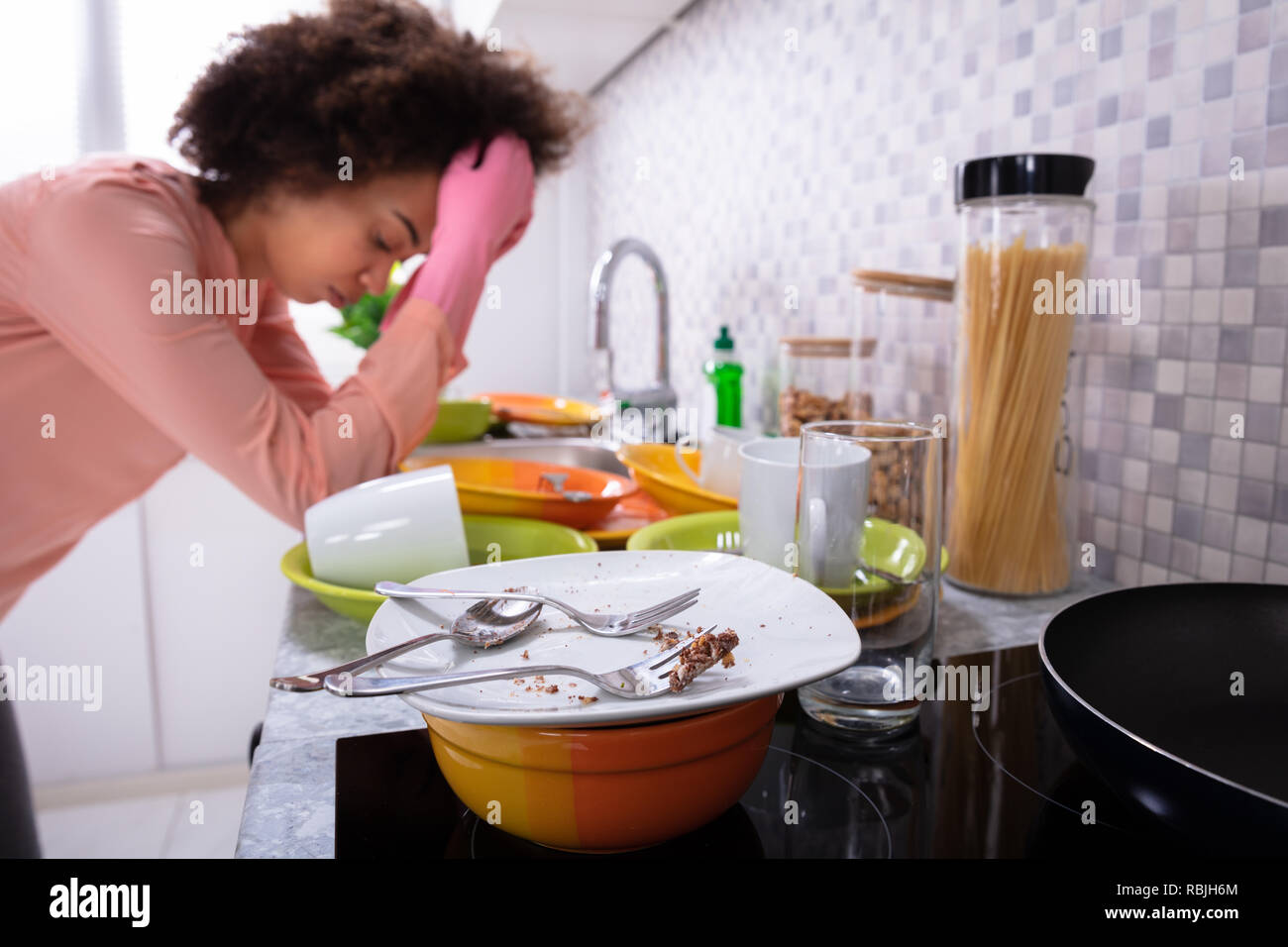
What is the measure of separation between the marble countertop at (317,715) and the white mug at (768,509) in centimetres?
14

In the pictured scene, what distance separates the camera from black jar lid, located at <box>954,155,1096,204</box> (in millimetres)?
696

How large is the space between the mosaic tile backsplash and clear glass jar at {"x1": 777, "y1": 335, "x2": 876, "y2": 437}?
6 cm

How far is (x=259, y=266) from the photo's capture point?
1.16 m

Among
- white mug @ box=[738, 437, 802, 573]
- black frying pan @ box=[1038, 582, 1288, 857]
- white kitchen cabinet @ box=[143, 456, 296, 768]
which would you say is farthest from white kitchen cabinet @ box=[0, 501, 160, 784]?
black frying pan @ box=[1038, 582, 1288, 857]

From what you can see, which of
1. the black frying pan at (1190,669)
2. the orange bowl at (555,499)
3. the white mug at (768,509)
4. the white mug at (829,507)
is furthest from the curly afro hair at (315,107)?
the black frying pan at (1190,669)

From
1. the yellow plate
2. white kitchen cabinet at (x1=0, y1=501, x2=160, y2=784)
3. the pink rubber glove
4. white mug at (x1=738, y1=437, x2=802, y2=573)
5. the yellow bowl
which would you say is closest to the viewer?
white mug at (x1=738, y1=437, x2=802, y2=573)

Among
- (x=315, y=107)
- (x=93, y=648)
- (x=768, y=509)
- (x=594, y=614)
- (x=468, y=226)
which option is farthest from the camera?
(x=93, y=648)

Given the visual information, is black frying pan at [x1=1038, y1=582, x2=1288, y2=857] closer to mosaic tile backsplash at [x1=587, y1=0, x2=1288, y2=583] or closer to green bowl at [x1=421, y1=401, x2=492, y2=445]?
mosaic tile backsplash at [x1=587, y1=0, x2=1288, y2=583]

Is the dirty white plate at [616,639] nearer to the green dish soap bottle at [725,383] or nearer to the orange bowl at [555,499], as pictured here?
the orange bowl at [555,499]

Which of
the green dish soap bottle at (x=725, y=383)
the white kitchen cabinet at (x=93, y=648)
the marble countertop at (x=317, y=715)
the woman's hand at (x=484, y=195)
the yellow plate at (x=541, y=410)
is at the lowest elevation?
the white kitchen cabinet at (x=93, y=648)

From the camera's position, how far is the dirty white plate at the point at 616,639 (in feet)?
1.13

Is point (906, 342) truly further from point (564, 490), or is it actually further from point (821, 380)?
point (564, 490)

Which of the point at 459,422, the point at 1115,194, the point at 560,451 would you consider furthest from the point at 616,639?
the point at 459,422

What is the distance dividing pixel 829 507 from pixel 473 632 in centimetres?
22
